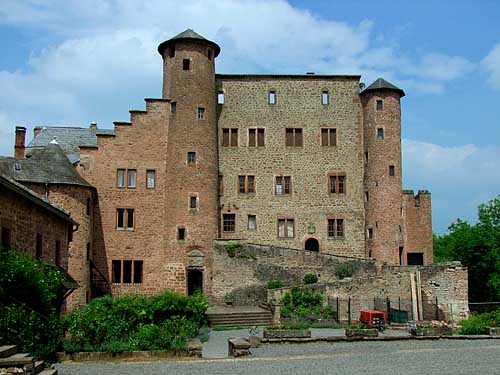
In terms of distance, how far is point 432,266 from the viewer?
109 feet

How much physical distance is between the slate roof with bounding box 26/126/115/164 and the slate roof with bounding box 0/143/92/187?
6613 millimetres

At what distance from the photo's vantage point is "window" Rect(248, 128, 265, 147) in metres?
39.2

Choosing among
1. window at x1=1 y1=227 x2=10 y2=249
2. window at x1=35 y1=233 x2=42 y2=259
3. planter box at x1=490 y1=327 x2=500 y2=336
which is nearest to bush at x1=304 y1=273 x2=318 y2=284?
planter box at x1=490 y1=327 x2=500 y2=336

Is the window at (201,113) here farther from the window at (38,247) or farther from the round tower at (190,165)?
the window at (38,247)

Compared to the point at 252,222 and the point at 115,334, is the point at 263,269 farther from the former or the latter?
the point at 115,334

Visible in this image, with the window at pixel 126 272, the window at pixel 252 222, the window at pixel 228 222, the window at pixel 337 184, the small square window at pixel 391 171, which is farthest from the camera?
the window at pixel 337 184

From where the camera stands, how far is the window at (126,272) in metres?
35.4

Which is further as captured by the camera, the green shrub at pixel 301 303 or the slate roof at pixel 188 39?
the slate roof at pixel 188 39

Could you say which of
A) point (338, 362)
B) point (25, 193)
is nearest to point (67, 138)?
point (25, 193)

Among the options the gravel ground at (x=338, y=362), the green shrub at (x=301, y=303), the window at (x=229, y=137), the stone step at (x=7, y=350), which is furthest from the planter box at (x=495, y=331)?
the window at (x=229, y=137)

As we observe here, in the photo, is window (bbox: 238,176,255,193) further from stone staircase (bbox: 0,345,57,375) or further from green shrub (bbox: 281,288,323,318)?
stone staircase (bbox: 0,345,57,375)

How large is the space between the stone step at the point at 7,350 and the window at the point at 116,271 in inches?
921

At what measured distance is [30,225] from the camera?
19.4 meters

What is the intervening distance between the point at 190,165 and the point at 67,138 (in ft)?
33.3
